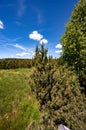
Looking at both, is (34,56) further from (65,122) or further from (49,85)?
(65,122)

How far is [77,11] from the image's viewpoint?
28.4 m

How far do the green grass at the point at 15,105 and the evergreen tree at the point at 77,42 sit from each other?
711cm

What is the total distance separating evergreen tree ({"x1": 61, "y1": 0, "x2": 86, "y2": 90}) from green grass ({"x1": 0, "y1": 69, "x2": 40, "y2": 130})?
7112mm

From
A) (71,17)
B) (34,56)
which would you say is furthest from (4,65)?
(34,56)

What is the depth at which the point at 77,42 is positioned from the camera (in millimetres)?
25953

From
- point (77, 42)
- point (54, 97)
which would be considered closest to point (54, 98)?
point (54, 97)

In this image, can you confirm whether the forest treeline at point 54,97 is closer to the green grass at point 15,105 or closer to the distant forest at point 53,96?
the distant forest at point 53,96

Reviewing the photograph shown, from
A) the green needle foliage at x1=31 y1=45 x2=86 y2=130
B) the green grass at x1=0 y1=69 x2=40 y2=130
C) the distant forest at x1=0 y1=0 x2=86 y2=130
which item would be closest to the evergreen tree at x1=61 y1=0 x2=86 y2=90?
the green grass at x1=0 y1=69 x2=40 y2=130

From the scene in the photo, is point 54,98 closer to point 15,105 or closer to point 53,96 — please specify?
point 53,96

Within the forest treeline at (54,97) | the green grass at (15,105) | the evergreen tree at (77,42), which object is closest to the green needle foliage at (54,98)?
the forest treeline at (54,97)

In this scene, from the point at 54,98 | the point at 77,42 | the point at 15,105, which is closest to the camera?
the point at 54,98

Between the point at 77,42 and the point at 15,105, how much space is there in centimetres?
1122

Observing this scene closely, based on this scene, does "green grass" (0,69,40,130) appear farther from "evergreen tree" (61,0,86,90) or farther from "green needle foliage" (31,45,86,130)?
"evergreen tree" (61,0,86,90)

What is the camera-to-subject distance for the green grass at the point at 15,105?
1555cm
